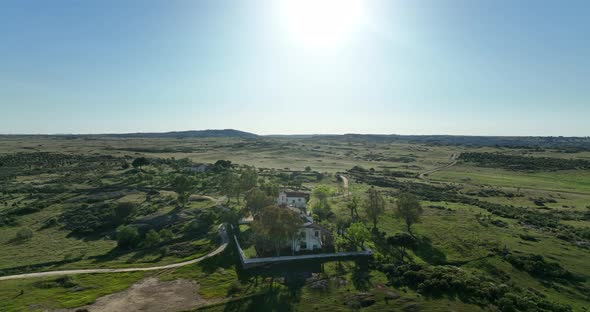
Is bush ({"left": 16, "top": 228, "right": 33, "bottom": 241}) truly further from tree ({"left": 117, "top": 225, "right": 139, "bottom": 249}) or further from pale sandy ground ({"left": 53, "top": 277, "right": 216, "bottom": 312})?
pale sandy ground ({"left": 53, "top": 277, "right": 216, "bottom": 312})

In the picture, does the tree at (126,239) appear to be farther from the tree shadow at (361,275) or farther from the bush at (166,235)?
the tree shadow at (361,275)

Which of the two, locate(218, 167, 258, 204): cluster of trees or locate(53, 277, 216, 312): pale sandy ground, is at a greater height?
locate(218, 167, 258, 204): cluster of trees

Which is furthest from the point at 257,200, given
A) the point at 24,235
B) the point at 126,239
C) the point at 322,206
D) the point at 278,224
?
the point at 24,235

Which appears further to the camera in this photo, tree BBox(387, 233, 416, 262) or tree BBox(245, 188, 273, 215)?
tree BBox(245, 188, 273, 215)

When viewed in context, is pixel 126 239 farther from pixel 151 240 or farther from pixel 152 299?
pixel 152 299

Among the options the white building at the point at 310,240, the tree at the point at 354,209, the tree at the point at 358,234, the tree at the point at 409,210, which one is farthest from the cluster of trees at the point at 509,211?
the white building at the point at 310,240

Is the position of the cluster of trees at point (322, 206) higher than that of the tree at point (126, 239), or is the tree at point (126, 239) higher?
the cluster of trees at point (322, 206)

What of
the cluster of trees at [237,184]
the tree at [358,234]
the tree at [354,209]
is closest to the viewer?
the tree at [358,234]

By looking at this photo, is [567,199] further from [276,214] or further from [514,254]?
[276,214]

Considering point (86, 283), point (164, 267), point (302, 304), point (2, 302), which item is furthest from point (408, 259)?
point (2, 302)

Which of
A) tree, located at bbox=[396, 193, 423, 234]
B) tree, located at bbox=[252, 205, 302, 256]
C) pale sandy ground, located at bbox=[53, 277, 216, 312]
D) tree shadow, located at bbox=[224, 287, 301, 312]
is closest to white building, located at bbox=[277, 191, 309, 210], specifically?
tree, located at bbox=[396, 193, 423, 234]

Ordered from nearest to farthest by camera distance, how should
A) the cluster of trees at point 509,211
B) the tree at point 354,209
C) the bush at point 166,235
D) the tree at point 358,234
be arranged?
the tree at point 358,234 → the bush at point 166,235 → the cluster of trees at point 509,211 → the tree at point 354,209
